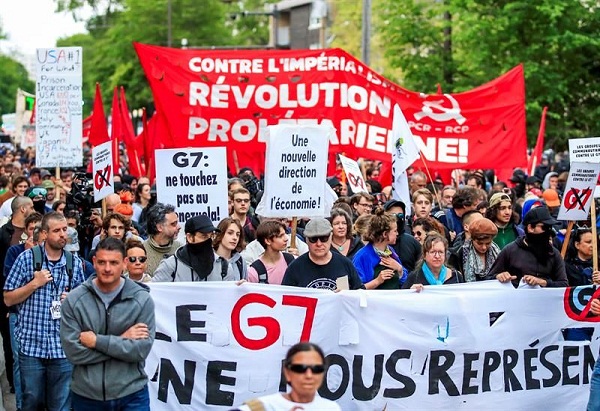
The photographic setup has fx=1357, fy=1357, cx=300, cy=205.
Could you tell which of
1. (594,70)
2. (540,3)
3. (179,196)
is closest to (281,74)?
(179,196)

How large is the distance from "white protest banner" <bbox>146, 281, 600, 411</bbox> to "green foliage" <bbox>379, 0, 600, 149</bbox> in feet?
68.5

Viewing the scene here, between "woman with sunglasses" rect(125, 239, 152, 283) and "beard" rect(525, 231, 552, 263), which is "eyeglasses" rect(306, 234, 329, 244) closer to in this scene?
"woman with sunglasses" rect(125, 239, 152, 283)

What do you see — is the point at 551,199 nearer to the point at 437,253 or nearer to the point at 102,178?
the point at 102,178

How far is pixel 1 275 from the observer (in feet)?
36.9

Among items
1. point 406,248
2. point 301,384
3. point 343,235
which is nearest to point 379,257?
point 406,248

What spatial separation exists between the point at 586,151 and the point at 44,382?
548 centimetres

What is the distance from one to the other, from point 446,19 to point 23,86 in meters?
90.1

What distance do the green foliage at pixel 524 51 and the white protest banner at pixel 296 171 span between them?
19657 millimetres

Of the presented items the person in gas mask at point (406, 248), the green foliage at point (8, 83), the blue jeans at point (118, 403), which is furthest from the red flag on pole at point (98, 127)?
the green foliage at point (8, 83)

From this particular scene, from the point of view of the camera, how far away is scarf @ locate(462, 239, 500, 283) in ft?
34.7

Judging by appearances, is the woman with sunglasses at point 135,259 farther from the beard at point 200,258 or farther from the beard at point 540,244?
the beard at point 540,244

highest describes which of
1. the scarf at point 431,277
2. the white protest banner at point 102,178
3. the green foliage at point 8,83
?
the green foliage at point 8,83

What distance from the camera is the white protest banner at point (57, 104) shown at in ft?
49.8

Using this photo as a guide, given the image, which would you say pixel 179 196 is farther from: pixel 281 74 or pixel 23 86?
pixel 23 86
